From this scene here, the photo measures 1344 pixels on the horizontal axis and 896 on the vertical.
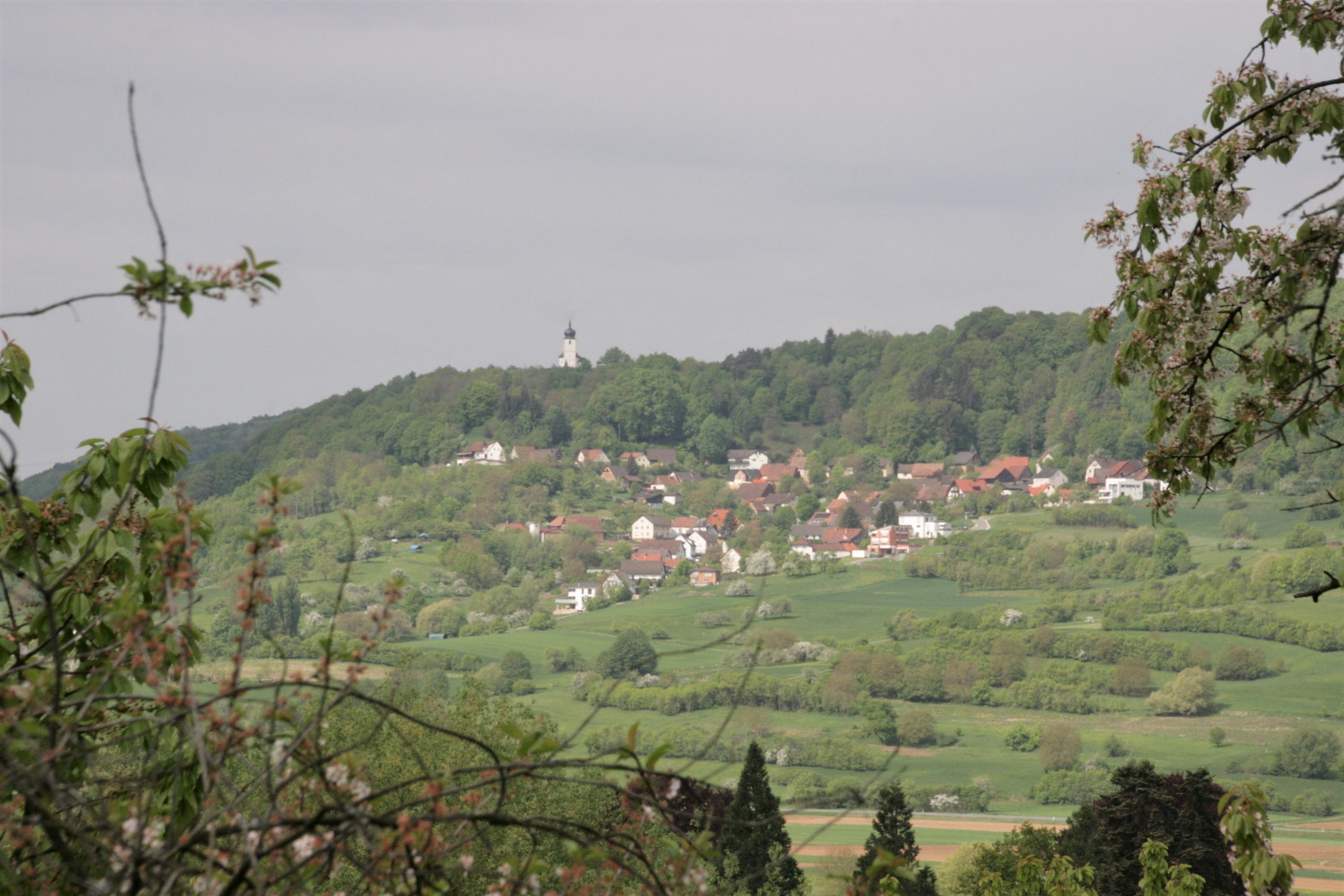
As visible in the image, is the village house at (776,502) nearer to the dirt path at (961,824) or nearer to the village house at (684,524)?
the village house at (684,524)

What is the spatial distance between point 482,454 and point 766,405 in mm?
35028

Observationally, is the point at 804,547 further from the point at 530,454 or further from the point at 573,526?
the point at 530,454

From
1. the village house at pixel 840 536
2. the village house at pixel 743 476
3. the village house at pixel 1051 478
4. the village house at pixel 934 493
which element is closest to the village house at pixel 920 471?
the village house at pixel 934 493

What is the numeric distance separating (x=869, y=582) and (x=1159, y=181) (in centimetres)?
9247

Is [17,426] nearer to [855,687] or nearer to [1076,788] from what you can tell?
[1076,788]

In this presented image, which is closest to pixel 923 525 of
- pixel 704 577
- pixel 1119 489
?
pixel 1119 489

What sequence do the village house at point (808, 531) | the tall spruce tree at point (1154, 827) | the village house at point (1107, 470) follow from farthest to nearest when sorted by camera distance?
the village house at point (808, 531) → the village house at point (1107, 470) → the tall spruce tree at point (1154, 827)

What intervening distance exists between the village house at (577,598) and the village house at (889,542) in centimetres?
2522

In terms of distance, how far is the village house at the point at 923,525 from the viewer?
107 metres

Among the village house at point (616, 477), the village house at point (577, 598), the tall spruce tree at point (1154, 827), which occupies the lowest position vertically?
the village house at point (577, 598)

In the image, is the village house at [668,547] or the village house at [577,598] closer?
the village house at [577,598]

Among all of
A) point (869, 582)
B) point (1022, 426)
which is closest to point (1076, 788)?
point (869, 582)

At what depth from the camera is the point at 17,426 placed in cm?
331

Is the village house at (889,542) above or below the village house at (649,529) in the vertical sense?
below
